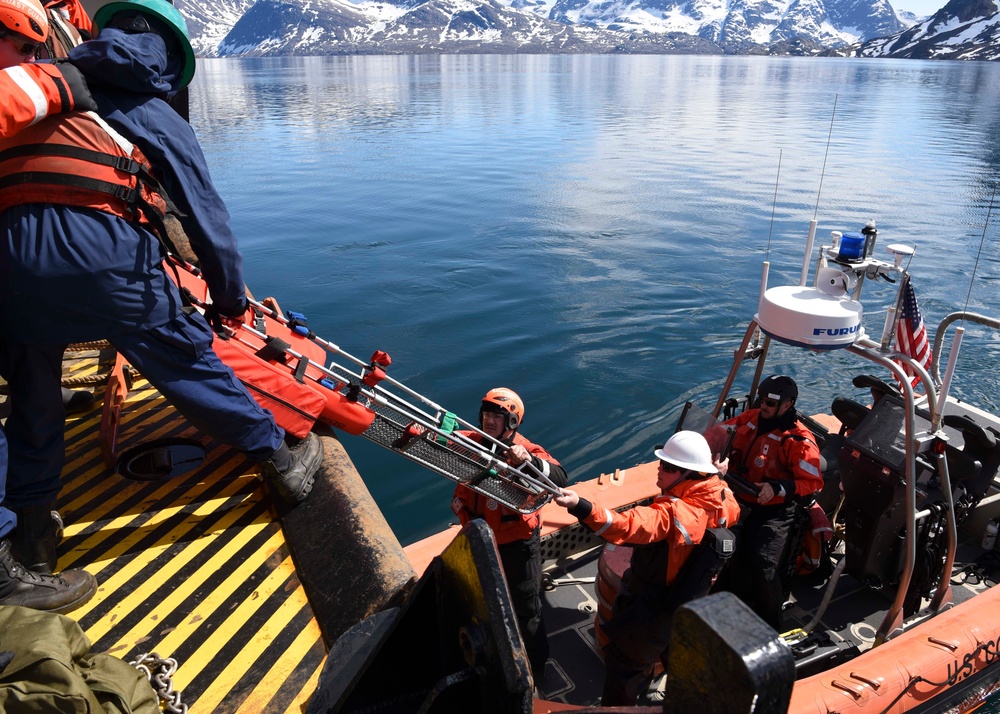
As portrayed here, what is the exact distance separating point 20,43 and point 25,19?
0.31 ft

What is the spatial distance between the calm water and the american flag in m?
2.62

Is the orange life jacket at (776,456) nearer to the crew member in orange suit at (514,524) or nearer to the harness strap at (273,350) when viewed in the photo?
the crew member in orange suit at (514,524)

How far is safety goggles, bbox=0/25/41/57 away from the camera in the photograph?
7.64 ft

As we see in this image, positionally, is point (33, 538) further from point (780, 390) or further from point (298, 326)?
point (780, 390)

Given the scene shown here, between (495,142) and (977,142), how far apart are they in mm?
20752

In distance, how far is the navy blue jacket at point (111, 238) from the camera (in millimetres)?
2305

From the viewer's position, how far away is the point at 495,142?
30.4 metres

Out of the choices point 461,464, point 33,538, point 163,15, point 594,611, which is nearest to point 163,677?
point 33,538

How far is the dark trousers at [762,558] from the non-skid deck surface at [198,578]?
2.50 m

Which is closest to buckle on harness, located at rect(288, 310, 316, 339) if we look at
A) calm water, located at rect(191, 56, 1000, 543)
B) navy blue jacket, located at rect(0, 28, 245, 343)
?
navy blue jacket, located at rect(0, 28, 245, 343)

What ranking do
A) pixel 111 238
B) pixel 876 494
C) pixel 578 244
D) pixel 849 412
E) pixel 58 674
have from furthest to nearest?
pixel 578 244 → pixel 849 412 → pixel 876 494 → pixel 111 238 → pixel 58 674

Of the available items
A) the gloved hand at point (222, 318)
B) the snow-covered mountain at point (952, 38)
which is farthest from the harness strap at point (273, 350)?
the snow-covered mountain at point (952, 38)

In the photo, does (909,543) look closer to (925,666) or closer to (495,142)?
(925,666)

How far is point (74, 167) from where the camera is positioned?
233 cm
